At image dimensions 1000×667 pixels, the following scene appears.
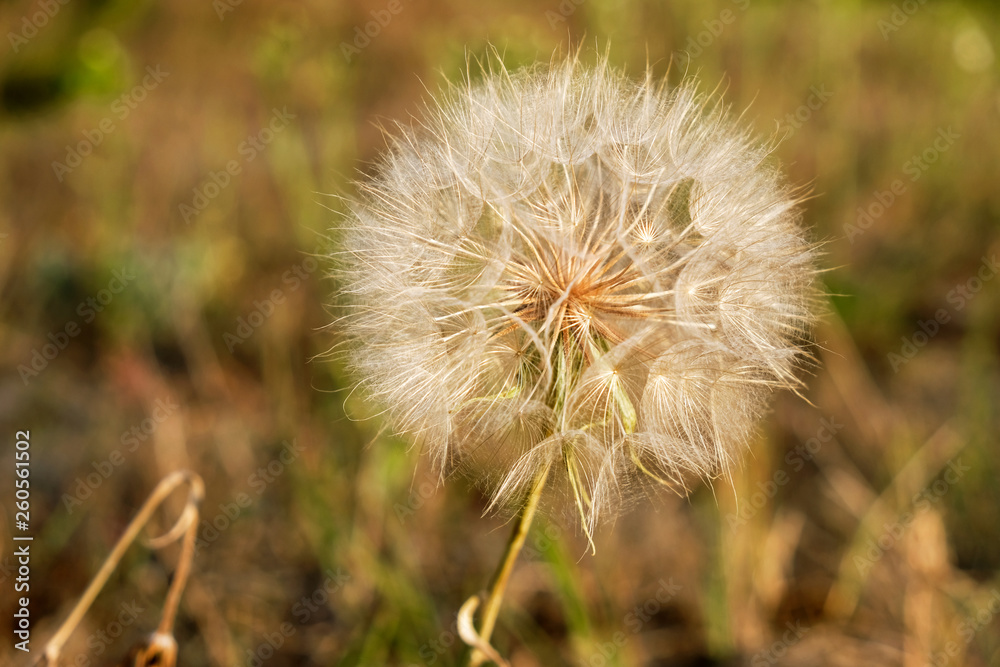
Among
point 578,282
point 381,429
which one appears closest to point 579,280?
point 578,282

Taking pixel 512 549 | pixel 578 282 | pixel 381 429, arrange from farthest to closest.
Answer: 1. pixel 578 282
2. pixel 381 429
3. pixel 512 549

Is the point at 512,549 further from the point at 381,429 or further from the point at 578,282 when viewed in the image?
the point at 578,282

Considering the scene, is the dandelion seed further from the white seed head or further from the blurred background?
the blurred background

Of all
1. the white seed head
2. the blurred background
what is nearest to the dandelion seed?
the white seed head

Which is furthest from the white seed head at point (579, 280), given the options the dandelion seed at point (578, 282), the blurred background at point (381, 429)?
the blurred background at point (381, 429)

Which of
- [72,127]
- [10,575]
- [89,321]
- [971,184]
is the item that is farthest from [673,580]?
[72,127]

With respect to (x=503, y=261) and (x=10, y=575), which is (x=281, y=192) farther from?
(x=503, y=261)

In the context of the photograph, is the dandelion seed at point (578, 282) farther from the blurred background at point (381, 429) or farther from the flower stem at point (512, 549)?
the blurred background at point (381, 429)

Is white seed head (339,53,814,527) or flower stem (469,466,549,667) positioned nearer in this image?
flower stem (469,466,549,667)
